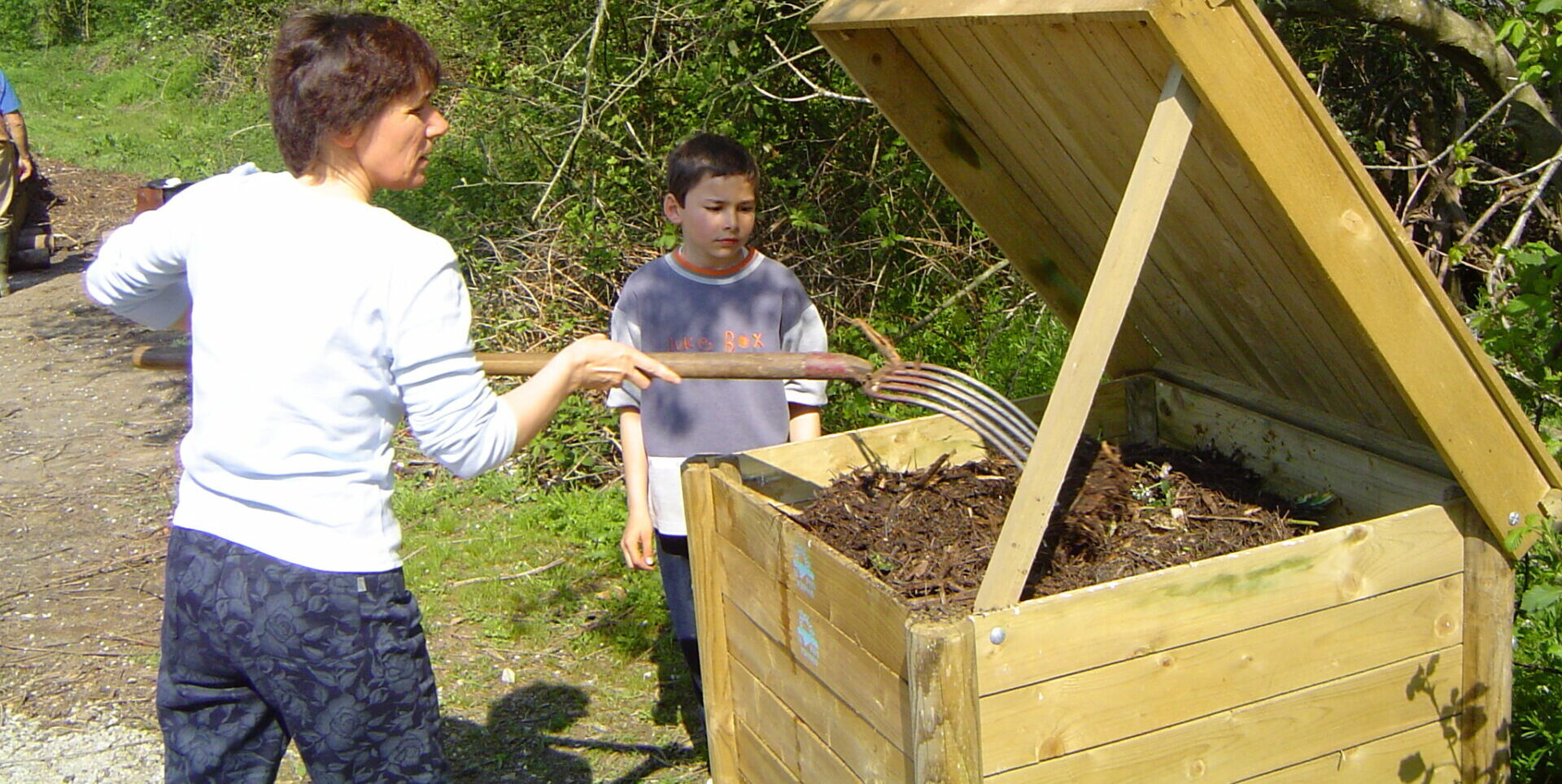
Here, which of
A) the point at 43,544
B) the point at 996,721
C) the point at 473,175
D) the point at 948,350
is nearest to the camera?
the point at 996,721

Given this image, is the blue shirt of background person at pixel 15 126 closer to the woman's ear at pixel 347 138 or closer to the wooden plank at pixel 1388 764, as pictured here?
the woman's ear at pixel 347 138

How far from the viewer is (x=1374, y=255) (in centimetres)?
200

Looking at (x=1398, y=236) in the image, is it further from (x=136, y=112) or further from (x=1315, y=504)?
(x=136, y=112)

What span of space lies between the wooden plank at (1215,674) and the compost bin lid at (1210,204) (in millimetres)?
231

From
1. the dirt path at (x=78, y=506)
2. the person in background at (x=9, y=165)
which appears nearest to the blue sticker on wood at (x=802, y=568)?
the dirt path at (x=78, y=506)

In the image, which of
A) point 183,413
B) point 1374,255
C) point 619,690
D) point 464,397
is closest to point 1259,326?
point 1374,255

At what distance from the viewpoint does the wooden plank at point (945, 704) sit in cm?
191

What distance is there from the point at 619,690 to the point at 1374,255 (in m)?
2.82

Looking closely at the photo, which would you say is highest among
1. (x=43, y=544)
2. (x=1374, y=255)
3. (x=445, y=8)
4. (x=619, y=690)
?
(x=445, y=8)

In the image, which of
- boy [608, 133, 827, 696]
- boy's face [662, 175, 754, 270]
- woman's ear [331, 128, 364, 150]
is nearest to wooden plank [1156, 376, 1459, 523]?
boy [608, 133, 827, 696]

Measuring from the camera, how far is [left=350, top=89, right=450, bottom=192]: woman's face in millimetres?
2102

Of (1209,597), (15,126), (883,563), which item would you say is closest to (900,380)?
(883,563)

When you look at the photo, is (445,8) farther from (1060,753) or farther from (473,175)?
(1060,753)

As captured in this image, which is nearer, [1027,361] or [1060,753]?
[1060,753]
